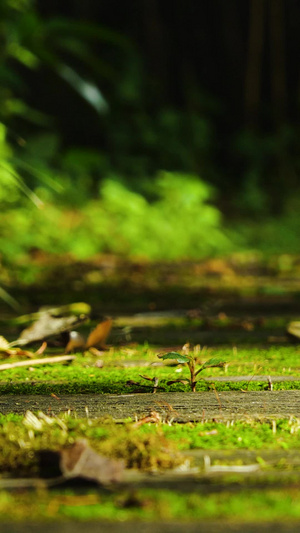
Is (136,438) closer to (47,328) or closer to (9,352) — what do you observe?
(9,352)

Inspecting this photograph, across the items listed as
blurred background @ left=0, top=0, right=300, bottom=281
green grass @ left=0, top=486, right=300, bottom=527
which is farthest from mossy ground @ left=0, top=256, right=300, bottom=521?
blurred background @ left=0, top=0, right=300, bottom=281

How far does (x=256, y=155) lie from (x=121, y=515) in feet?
30.6

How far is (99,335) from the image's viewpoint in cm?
196

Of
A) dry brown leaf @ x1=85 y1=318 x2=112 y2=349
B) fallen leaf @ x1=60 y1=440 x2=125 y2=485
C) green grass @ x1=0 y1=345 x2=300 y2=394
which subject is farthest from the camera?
dry brown leaf @ x1=85 y1=318 x2=112 y2=349

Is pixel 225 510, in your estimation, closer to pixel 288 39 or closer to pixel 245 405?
pixel 245 405

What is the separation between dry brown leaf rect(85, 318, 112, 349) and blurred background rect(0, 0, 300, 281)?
12.3 feet

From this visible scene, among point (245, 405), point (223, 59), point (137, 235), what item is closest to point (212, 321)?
point (245, 405)

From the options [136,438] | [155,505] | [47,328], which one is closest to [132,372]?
[47,328]

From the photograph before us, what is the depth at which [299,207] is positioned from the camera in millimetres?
8234

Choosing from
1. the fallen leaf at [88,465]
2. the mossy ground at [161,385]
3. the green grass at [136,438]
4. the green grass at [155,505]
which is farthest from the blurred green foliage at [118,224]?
the green grass at [155,505]

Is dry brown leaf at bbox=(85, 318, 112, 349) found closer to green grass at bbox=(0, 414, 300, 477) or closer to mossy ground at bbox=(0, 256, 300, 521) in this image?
mossy ground at bbox=(0, 256, 300, 521)

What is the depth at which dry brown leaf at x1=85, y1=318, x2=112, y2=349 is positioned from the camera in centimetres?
193

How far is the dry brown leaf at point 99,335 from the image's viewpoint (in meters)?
1.93

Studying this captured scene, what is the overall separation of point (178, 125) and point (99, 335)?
8084 millimetres
